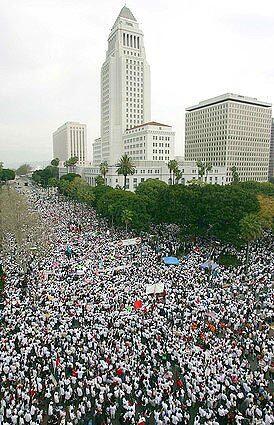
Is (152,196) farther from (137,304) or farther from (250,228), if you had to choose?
(137,304)

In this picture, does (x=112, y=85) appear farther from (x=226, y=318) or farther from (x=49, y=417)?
(x=49, y=417)

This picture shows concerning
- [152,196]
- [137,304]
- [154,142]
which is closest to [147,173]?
[154,142]

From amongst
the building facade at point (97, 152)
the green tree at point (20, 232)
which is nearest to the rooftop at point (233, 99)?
the building facade at point (97, 152)

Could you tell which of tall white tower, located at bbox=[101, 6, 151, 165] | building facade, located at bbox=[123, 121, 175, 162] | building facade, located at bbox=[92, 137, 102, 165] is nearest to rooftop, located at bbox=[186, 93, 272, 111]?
tall white tower, located at bbox=[101, 6, 151, 165]

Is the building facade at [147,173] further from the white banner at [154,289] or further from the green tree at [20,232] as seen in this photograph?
the white banner at [154,289]

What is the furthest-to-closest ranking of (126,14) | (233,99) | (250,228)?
(233,99) < (126,14) < (250,228)
